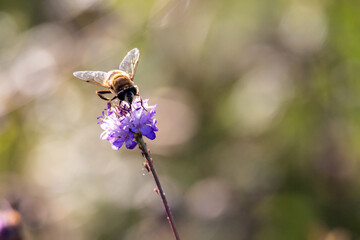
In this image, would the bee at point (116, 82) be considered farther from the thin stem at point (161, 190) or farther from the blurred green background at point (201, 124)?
the blurred green background at point (201, 124)

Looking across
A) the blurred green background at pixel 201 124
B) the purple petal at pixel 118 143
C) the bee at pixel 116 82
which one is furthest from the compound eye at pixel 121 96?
the blurred green background at pixel 201 124

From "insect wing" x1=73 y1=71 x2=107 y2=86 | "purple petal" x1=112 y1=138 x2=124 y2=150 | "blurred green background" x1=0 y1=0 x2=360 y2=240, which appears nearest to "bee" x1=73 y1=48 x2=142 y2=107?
"insect wing" x1=73 y1=71 x2=107 y2=86

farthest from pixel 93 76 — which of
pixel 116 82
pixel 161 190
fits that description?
pixel 161 190

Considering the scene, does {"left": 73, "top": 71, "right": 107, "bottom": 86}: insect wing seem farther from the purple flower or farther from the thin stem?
the thin stem

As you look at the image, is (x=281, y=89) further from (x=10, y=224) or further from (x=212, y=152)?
(x=10, y=224)

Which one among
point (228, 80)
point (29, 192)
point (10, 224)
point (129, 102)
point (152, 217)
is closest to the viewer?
point (129, 102)

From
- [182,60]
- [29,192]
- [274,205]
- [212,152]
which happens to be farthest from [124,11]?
[274,205]
